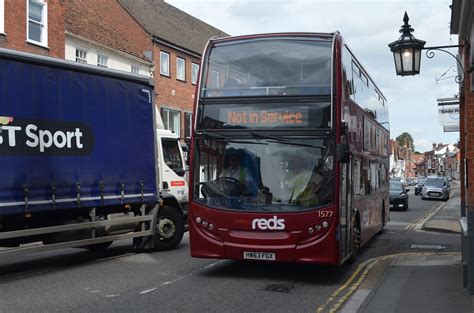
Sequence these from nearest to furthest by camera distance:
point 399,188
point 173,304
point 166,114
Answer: point 173,304, point 399,188, point 166,114

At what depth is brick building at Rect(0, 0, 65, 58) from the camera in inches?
712

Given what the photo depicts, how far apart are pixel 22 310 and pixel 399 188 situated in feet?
77.8

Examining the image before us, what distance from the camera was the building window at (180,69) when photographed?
3081cm

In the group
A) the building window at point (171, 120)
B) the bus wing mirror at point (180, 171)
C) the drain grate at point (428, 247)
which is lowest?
the drain grate at point (428, 247)

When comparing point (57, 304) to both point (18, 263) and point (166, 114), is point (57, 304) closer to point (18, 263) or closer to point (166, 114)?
point (18, 263)

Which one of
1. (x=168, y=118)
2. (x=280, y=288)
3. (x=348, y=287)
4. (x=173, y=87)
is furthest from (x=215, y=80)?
→ (x=173, y=87)

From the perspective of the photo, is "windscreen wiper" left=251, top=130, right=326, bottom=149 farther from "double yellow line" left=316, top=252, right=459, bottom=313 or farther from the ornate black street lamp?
the ornate black street lamp

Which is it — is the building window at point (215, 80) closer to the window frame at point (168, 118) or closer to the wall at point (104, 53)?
the wall at point (104, 53)

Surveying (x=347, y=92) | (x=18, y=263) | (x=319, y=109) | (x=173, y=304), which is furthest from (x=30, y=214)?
(x=347, y=92)

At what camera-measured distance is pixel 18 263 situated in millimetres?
10078

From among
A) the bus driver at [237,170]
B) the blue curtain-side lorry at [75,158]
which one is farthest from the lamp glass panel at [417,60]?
the blue curtain-side lorry at [75,158]

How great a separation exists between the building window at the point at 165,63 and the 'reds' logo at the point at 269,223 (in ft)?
72.6

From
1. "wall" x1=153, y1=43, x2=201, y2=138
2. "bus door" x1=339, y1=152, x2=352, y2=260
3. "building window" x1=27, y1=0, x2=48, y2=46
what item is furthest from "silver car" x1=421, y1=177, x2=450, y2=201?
"bus door" x1=339, y1=152, x2=352, y2=260

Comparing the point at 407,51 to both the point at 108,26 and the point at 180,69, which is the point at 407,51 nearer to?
the point at 108,26
